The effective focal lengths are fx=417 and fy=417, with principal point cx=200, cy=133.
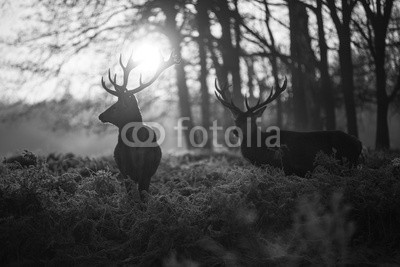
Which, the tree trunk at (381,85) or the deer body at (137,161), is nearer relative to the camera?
the deer body at (137,161)

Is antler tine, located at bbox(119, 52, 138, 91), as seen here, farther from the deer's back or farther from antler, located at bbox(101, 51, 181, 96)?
the deer's back

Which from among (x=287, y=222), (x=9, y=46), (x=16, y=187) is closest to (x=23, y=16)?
(x=9, y=46)

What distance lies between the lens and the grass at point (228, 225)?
14.7 feet

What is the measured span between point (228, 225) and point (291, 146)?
327 centimetres

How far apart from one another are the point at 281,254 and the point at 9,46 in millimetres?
12531

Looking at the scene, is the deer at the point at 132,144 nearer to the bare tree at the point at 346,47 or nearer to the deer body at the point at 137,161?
the deer body at the point at 137,161

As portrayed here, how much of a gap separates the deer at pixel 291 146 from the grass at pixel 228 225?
1.53 metres

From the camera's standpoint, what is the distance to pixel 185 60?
19.1m

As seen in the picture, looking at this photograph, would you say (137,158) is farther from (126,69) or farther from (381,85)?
(381,85)

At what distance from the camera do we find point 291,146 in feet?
25.6

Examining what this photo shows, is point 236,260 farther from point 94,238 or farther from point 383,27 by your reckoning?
point 383,27

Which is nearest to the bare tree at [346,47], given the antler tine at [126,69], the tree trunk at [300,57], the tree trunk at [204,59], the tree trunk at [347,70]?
the tree trunk at [347,70]

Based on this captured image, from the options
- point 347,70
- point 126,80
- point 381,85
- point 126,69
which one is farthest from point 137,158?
point 381,85

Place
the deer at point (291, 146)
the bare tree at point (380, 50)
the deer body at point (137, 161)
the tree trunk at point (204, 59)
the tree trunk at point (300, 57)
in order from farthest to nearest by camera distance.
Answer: the tree trunk at point (204, 59) → the tree trunk at point (300, 57) → the bare tree at point (380, 50) → the deer at point (291, 146) → the deer body at point (137, 161)
